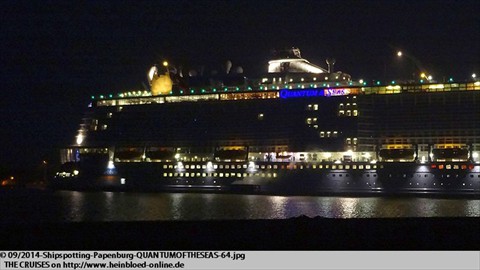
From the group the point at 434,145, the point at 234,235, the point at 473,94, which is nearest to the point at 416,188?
the point at 434,145

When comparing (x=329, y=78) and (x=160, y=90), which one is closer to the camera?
(x=329, y=78)

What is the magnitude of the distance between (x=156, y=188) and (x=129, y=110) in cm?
913

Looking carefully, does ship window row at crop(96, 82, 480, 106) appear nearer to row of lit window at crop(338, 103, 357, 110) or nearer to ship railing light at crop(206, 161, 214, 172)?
row of lit window at crop(338, 103, 357, 110)

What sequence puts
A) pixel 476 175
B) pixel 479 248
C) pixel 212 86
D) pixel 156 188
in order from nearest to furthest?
pixel 479 248, pixel 476 175, pixel 156 188, pixel 212 86

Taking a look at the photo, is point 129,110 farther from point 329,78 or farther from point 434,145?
point 434,145

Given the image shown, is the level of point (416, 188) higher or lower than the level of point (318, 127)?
lower

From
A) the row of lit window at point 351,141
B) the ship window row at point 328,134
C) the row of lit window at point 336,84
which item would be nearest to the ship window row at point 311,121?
the ship window row at point 328,134

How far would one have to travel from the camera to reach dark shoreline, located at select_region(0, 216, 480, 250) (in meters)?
14.7

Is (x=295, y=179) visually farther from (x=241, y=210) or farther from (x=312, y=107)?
(x=241, y=210)

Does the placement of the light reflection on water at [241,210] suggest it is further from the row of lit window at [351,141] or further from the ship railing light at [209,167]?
the ship railing light at [209,167]

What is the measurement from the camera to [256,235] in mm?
16500

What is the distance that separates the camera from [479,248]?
1405cm

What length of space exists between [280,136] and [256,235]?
36644mm

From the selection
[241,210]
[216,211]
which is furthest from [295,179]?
[216,211]
